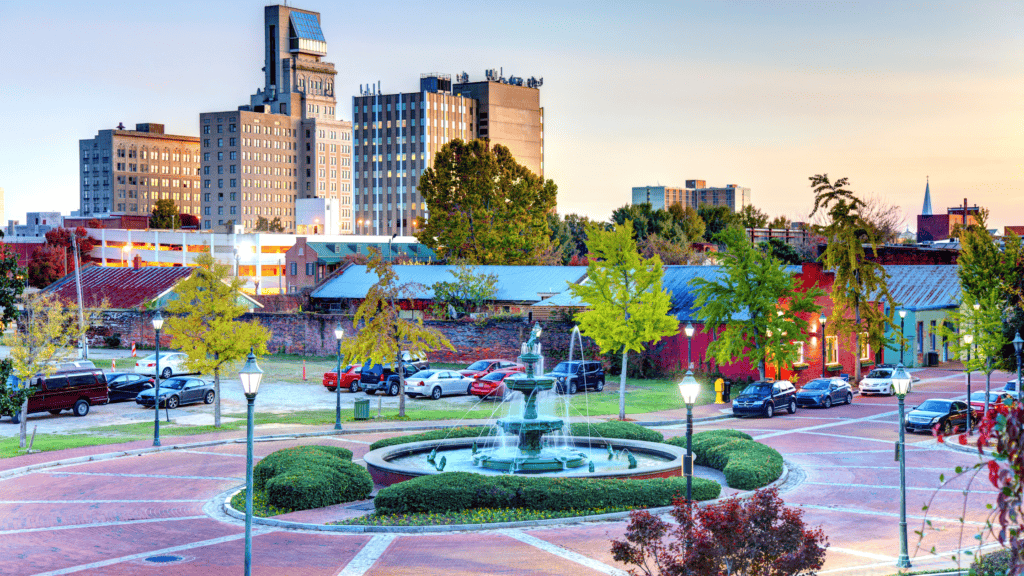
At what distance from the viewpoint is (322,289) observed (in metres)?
74.4

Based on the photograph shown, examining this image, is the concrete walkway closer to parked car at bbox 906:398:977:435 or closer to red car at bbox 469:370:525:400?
parked car at bbox 906:398:977:435

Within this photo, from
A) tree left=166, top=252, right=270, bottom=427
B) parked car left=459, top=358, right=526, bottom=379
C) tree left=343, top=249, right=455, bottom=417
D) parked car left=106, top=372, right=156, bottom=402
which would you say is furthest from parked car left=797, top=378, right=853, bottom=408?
parked car left=106, top=372, right=156, bottom=402

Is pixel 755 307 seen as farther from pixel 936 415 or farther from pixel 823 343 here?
pixel 936 415

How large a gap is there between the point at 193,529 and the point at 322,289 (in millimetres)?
53761

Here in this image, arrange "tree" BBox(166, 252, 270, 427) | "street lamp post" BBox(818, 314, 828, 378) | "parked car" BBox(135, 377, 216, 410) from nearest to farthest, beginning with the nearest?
"tree" BBox(166, 252, 270, 427), "parked car" BBox(135, 377, 216, 410), "street lamp post" BBox(818, 314, 828, 378)

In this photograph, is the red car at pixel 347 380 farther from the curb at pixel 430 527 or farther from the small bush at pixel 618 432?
the curb at pixel 430 527

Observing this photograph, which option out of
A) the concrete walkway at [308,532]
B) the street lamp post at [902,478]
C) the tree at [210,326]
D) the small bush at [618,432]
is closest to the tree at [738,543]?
the concrete walkway at [308,532]

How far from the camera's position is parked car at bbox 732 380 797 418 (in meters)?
40.9

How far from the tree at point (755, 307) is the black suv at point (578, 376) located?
6.11 m

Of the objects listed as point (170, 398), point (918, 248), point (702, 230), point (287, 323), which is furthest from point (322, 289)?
point (702, 230)

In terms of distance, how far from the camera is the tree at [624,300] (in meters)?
40.3

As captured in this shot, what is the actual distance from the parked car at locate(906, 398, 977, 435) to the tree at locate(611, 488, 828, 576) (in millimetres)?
25002

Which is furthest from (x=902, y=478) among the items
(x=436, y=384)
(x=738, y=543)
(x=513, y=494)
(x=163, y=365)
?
(x=163, y=365)

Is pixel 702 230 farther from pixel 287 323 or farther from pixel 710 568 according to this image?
pixel 710 568
